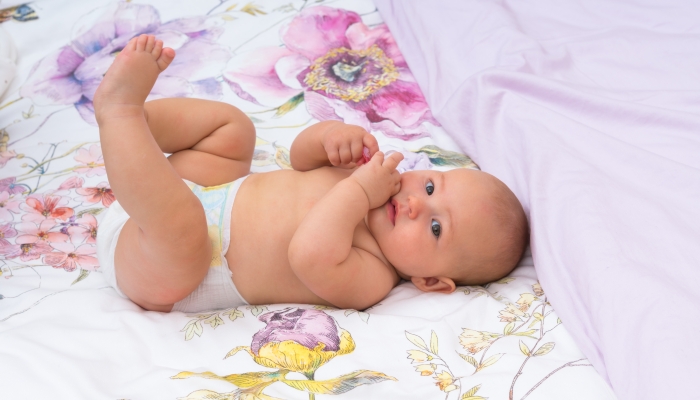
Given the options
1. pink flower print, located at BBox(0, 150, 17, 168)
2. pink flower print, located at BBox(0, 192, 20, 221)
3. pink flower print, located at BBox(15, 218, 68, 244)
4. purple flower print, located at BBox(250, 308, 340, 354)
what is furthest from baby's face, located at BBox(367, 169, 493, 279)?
pink flower print, located at BBox(0, 150, 17, 168)

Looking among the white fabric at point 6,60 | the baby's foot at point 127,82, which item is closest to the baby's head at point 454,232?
the baby's foot at point 127,82

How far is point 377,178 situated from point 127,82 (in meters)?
0.44

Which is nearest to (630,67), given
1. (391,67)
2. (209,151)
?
(391,67)

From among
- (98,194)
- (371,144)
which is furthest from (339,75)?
(98,194)

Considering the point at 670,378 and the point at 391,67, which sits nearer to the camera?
the point at 670,378

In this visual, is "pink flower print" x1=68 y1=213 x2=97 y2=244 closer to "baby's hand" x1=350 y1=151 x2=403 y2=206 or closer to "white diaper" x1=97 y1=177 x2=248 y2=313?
"white diaper" x1=97 y1=177 x2=248 y2=313

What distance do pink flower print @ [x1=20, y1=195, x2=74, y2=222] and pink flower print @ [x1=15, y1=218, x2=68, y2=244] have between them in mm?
18

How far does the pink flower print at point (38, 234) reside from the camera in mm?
1192

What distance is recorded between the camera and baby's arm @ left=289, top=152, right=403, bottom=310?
1.02 metres

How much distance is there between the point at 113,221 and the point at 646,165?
0.93 m

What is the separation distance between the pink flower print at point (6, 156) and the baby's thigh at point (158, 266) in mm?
510

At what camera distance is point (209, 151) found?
4.17ft

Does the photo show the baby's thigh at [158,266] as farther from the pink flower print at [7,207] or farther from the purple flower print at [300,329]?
the pink flower print at [7,207]

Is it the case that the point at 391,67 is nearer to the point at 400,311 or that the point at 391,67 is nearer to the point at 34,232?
the point at 400,311
